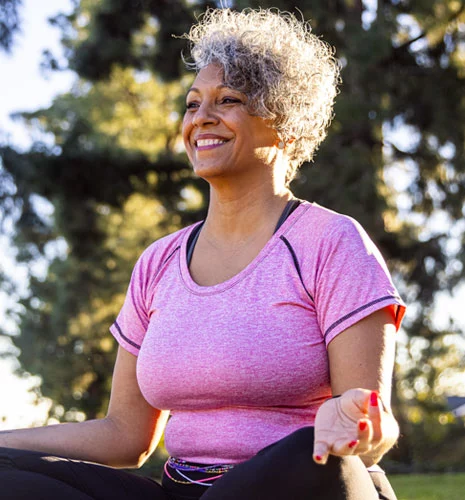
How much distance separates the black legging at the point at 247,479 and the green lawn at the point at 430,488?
4.47 meters

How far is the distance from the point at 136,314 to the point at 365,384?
71 cm

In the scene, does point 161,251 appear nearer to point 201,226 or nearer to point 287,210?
point 201,226

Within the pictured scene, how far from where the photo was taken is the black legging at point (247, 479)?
1356 mm

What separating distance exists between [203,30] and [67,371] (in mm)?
14292

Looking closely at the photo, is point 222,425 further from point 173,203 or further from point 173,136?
point 173,136

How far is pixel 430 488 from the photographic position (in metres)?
6.69

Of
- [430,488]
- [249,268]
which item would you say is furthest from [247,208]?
[430,488]

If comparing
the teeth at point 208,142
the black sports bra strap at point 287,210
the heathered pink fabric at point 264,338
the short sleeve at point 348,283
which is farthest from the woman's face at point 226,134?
the short sleeve at point 348,283

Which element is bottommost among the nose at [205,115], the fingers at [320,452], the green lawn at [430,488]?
the green lawn at [430,488]

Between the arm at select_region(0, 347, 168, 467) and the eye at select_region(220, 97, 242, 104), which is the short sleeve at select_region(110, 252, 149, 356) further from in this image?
the eye at select_region(220, 97, 242, 104)

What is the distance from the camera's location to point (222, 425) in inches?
69.3

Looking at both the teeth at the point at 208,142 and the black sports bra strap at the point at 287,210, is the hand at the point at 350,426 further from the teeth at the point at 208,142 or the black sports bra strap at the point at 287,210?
the teeth at the point at 208,142

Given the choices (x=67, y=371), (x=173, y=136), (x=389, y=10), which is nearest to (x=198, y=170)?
(x=389, y=10)

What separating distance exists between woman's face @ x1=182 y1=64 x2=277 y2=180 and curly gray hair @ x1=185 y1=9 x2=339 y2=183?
25mm
